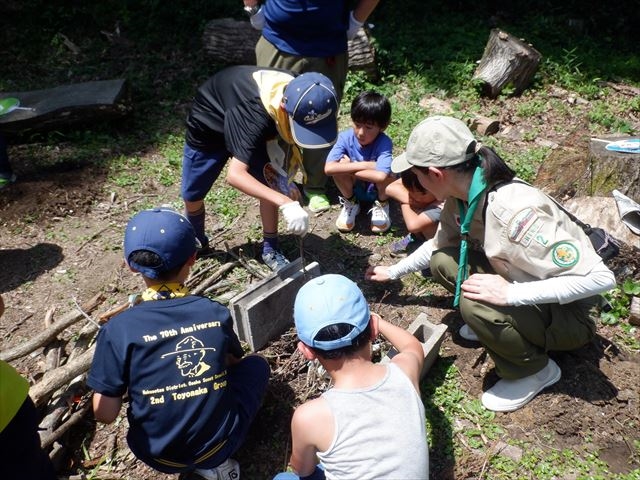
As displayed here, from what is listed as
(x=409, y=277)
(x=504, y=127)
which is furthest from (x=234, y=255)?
(x=504, y=127)

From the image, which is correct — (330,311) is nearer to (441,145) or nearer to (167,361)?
(167,361)

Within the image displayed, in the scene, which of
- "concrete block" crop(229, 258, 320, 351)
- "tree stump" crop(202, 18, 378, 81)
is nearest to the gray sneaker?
"concrete block" crop(229, 258, 320, 351)

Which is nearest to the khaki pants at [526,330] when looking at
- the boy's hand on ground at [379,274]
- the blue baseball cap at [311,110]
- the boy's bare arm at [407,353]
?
the boy's bare arm at [407,353]

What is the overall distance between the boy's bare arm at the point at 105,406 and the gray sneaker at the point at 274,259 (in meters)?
1.55

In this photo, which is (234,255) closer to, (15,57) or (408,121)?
(408,121)

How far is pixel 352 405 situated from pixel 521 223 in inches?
43.0

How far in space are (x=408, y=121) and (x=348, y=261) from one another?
202 centimetres

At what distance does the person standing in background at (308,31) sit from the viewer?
393cm

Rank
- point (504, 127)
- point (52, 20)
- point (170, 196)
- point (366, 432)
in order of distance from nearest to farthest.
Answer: point (366, 432) → point (170, 196) → point (504, 127) → point (52, 20)

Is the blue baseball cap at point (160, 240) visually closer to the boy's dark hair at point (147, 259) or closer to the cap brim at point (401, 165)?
the boy's dark hair at point (147, 259)

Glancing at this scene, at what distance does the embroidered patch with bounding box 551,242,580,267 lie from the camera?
2.39m

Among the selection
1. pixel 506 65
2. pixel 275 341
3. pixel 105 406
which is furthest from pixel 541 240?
pixel 506 65

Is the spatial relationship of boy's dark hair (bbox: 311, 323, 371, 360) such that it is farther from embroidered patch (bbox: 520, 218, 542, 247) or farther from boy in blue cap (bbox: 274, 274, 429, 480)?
embroidered patch (bbox: 520, 218, 542, 247)

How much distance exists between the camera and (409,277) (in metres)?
3.68
